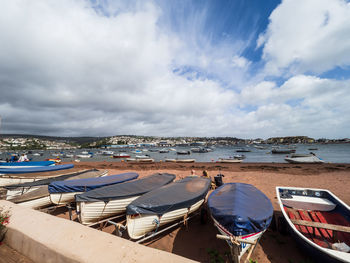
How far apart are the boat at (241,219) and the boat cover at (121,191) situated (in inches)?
154

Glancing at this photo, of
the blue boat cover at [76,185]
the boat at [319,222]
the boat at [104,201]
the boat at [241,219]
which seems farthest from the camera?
the blue boat cover at [76,185]

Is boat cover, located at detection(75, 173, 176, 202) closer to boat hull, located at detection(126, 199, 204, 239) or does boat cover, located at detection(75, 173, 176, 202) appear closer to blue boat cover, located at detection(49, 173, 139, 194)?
blue boat cover, located at detection(49, 173, 139, 194)

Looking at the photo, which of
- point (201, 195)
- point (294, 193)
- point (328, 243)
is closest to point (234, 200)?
point (201, 195)

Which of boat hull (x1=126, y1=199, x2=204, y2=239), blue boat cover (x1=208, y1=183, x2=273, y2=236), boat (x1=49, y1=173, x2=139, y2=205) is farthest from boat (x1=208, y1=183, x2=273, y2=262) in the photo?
boat (x1=49, y1=173, x2=139, y2=205)

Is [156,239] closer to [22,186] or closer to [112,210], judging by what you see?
[112,210]

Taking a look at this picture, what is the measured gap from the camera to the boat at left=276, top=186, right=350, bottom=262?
3928 mm

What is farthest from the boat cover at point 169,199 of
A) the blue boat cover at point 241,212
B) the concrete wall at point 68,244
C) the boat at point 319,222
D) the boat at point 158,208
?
the boat at point 319,222

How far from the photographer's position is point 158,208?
550cm

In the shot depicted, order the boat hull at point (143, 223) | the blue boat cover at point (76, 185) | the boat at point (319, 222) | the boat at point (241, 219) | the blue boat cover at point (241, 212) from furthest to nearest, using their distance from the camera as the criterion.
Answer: the blue boat cover at point (76, 185)
the boat hull at point (143, 223)
the blue boat cover at point (241, 212)
the boat at point (241, 219)
the boat at point (319, 222)

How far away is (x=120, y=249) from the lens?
2852 millimetres

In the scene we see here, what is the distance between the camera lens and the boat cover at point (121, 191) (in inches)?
253

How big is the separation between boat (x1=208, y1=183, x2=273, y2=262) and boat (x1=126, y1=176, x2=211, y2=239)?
A: 129 cm

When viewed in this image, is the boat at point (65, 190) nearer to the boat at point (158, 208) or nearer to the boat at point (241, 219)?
the boat at point (158, 208)

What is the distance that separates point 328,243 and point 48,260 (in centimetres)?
786
